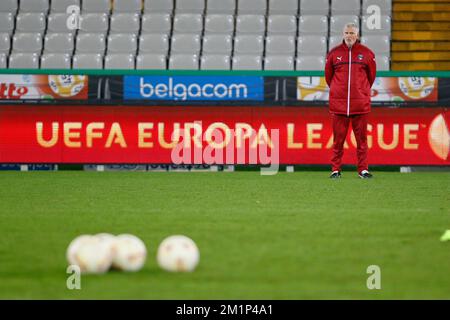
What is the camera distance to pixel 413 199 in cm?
1192

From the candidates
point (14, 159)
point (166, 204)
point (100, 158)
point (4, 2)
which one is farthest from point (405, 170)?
point (4, 2)

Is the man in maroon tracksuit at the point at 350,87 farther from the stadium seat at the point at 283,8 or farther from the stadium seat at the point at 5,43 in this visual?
the stadium seat at the point at 5,43

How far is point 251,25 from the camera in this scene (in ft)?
70.8

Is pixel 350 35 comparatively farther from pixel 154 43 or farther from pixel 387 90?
pixel 154 43

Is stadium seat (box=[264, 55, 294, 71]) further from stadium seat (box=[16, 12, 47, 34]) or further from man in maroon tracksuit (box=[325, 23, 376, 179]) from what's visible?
man in maroon tracksuit (box=[325, 23, 376, 179])

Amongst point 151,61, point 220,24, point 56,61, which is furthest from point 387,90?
point 56,61

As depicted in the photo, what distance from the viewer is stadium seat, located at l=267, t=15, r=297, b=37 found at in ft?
70.6

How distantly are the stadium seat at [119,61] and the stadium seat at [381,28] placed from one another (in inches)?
176

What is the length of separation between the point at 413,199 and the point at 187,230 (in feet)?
13.4

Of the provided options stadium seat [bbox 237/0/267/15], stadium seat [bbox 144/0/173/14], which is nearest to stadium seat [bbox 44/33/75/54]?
stadium seat [bbox 144/0/173/14]

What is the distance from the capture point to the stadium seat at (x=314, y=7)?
21898 mm

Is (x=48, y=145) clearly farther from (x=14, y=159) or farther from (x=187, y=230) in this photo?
(x=187, y=230)

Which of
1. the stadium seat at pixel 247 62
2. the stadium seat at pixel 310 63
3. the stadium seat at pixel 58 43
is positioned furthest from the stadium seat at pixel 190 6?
the stadium seat at pixel 310 63

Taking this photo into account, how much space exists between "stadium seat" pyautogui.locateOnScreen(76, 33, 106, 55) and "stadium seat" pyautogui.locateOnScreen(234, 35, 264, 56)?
8.53ft
